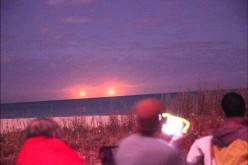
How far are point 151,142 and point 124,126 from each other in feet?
20.5

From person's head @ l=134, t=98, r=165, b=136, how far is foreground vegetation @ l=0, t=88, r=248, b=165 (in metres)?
4.57

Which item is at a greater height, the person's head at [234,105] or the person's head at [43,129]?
the person's head at [234,105]

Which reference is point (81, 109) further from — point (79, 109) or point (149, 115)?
point (149, 115)

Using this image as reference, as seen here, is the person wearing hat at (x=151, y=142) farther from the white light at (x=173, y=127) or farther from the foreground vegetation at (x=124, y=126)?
the foreground vegetation at (x=124, y=126)

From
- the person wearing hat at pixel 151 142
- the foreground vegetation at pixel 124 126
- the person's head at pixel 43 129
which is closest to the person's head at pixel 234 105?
the person wearing hat at pixel 151 142

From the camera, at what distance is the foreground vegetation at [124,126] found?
7714 millimetres

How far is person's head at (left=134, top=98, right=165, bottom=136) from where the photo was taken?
2.83 metres

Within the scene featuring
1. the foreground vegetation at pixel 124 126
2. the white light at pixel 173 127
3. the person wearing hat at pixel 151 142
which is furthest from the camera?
the foreground vegetation at pixel 124 126

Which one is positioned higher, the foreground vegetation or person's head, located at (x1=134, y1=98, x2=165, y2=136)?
person's head, located at (x1=134, y1=98, x2=165, y2=136)

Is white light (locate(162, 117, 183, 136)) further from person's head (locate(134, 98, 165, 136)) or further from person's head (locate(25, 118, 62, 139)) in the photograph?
person's head (locate(25, 118, 62, 139))

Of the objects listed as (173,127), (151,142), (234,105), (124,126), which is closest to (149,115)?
(151,142)

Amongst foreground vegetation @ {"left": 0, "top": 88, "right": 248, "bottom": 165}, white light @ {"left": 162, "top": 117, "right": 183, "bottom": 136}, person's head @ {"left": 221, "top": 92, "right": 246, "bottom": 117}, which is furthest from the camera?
foreground vegetation @ {"left": 0, "top": 88, "right": 248, "bottom": 165}

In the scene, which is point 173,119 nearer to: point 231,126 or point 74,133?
point 231,126

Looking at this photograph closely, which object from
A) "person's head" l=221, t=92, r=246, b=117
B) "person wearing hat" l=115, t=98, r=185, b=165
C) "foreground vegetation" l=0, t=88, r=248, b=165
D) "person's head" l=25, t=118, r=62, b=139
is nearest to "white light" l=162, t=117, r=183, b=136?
"person wearing hat" l=115, t=98, r=185, b=165
